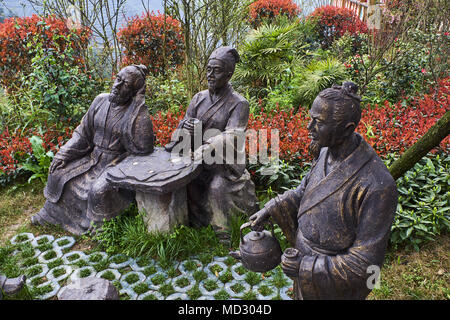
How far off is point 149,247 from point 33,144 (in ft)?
9.51

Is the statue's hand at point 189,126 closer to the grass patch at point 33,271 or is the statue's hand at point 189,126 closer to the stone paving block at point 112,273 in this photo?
the stone paving block at point 112,273

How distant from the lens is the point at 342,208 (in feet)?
6.27

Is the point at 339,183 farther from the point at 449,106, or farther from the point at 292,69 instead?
the point at 292,69

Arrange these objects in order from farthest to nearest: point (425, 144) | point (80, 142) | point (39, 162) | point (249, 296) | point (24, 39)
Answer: point (24, 39)
point (39, 162)
point (80, 142)
point (249, 296)
point (425, 144)

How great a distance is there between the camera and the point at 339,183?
1.91 meters

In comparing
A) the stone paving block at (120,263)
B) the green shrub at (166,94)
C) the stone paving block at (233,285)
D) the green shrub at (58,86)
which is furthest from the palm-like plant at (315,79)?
the stone paving block at (120,263)

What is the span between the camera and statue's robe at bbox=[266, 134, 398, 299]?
183 centimetres

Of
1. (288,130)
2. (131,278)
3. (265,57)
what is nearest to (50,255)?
(131,278)

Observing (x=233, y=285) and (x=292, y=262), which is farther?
(x=233, y=285)

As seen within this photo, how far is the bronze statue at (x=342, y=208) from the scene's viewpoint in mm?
1830

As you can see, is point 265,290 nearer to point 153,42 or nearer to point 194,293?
point 194,293

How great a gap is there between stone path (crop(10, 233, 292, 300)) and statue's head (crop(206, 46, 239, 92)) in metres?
1.86

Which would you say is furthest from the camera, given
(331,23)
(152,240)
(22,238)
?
(331,23)

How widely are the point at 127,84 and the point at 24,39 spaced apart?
14.6ft
